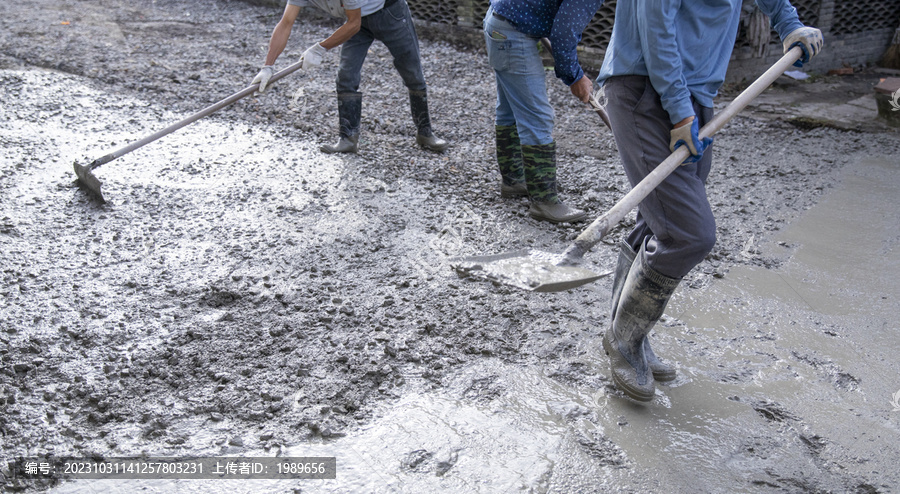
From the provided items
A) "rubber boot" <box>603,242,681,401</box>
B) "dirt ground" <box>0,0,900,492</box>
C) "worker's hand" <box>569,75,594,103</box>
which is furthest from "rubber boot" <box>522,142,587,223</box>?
"rubber boot" <box>603,242,681,401</box>

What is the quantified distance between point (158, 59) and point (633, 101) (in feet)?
23.0

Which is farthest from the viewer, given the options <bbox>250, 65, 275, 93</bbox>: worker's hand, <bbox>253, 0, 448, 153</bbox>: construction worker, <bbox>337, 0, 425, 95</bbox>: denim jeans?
<bbox>337, 0, 425, 95</bbox>: denim jeans

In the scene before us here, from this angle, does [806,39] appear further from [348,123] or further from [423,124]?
[348,123]

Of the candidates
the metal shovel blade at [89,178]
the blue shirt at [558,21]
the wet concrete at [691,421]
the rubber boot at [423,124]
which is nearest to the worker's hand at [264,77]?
the rubber boot at [423,124]

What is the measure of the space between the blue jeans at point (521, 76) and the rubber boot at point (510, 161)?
265 millimetres

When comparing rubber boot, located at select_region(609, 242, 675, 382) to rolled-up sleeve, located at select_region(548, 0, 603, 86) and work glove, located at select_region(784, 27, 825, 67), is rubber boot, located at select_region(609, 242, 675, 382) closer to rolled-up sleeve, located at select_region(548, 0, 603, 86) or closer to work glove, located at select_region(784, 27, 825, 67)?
work glove, located at select_region(784, 27, 825, 67)

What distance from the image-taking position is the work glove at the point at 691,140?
2.27 m

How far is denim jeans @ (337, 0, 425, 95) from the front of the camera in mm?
4852

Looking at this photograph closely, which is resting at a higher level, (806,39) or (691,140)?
(806,39)

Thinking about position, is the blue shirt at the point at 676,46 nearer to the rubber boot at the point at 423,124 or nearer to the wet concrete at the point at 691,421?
the wet concrete at the point at 691,421

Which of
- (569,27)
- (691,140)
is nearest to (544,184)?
(569,27)

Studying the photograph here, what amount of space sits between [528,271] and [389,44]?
277 cm

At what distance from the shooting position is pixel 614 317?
278 centimetres

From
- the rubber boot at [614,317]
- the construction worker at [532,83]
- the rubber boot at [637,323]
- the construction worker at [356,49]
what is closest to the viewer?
the rubber boot at [637,323]
